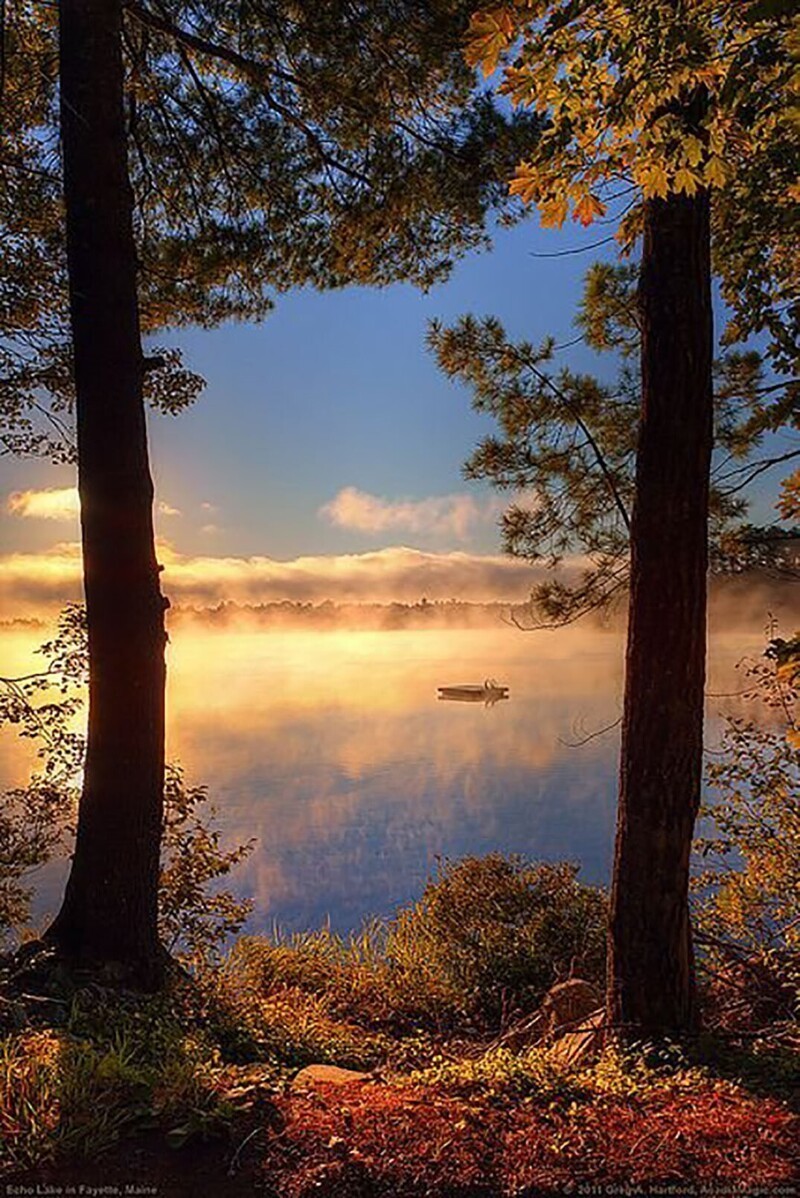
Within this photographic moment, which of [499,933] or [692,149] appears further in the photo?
[499,933]

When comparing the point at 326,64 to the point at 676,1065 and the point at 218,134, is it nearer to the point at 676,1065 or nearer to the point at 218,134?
the point at 218,134

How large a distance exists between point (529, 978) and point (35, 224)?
24.5 ft

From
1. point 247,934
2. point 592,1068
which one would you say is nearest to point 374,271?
point 247,934

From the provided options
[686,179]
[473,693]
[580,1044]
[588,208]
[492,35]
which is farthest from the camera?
[473,693]

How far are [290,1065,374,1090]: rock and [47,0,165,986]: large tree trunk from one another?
5.23 feet

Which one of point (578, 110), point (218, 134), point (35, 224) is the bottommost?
point (578, 110)

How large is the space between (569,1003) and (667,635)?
2.69 m

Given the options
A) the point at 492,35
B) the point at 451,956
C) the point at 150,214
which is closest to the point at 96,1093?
the point at 492,35

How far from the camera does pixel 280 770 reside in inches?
1147

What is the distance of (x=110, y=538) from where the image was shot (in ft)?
16.0

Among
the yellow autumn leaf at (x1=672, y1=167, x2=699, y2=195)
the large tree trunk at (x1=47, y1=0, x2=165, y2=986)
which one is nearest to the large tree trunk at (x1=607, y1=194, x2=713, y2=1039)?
the yellow autumn leaf at (x1=672, y1=167, x2=699, y2=195)

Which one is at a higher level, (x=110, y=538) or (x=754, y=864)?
(x=110, y=538)

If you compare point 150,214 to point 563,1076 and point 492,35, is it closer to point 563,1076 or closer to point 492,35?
point 492,35

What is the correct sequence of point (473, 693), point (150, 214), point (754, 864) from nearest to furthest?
point (754, 864), point (150, 214), point (473, 693)
